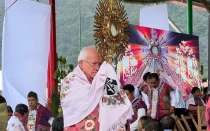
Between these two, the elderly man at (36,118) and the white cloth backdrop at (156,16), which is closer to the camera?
the elderly man at (36,118)

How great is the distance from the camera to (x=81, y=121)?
5.54 metres

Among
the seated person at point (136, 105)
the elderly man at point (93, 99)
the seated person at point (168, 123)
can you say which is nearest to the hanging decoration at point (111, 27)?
the elderly man at point (93, 99)

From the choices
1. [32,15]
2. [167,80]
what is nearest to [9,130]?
[32,15]

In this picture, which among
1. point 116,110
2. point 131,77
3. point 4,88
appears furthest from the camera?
point 131,77

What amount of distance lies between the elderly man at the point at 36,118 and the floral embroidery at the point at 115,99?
120 inches

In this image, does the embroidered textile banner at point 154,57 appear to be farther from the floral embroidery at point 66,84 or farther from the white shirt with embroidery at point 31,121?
the floral embroidery at point 66,84

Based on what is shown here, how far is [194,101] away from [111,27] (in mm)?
4215

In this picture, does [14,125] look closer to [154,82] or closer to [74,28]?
[154,82]

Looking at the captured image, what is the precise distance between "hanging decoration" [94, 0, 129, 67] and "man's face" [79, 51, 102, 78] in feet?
1.46

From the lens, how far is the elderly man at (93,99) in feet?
18.0

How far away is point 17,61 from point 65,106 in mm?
3962

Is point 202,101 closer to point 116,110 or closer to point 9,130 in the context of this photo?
point 9,130

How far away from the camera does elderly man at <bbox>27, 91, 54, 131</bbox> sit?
8477mm

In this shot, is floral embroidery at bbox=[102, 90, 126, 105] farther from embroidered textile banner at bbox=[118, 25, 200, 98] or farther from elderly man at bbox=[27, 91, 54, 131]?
embroidered textile banner at bbox=[118, 25, 200, 98]
